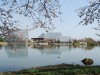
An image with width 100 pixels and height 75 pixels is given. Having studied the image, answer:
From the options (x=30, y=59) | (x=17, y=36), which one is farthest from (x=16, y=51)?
(x=30, y=59)

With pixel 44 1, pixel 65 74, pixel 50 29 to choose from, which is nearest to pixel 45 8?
pixel 44 1

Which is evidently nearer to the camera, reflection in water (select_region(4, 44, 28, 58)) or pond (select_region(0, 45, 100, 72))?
reflection in water (select_region(4, 44, 28, 58))

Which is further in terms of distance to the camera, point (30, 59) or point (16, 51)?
point (30, 59)

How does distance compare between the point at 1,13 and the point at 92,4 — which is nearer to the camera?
the point at 1,13

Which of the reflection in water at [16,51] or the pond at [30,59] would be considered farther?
the pond at [30,59]

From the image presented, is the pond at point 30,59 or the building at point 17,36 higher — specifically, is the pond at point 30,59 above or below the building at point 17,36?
below

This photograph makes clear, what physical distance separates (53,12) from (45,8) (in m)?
0.36

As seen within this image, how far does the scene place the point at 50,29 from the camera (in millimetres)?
10938

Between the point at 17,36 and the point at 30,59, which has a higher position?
the point at 17,36

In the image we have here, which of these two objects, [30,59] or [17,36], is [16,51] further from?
[30,59]

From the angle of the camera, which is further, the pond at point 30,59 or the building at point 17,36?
the pond at point 30,59

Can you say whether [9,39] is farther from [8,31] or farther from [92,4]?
[92,4]

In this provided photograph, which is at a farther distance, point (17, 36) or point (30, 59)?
point (30, 59)

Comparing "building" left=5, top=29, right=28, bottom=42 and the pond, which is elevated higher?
"building" left=5, top=29, right=28, bottom=42
